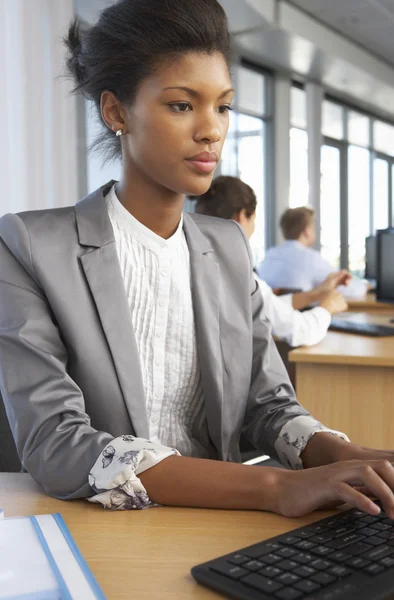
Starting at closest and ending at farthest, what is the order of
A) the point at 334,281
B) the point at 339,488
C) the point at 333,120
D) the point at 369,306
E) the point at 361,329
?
1. the point at 339,488
2. the point at 361,329
3. the point at 334,281
4. the point at 369,306
5. the point at 333,120

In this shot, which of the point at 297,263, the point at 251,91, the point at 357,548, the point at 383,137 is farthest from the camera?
the point at 383,137

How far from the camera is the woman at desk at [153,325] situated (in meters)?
0.93

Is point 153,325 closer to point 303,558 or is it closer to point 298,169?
point 303,558

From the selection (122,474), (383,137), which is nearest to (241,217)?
(122,474)

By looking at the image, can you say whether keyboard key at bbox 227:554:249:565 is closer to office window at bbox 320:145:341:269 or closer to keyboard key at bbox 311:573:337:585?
keyboard key at bbox 311:573:337:585

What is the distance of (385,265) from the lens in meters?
3.49

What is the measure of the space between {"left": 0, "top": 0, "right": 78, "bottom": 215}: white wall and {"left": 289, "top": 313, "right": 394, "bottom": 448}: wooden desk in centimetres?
196

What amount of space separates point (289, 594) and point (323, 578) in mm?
44

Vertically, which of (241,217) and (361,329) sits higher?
(241,217)

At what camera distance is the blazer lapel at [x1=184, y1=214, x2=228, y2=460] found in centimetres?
124

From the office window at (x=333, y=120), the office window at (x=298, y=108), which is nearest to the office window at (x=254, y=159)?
the office window at (x=298, y=108)

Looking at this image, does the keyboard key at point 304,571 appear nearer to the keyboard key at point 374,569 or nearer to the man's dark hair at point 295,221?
the keyboard key at point 374,569

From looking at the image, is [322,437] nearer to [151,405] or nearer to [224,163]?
[151,405]

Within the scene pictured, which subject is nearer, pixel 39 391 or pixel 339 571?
pixel 339 571
